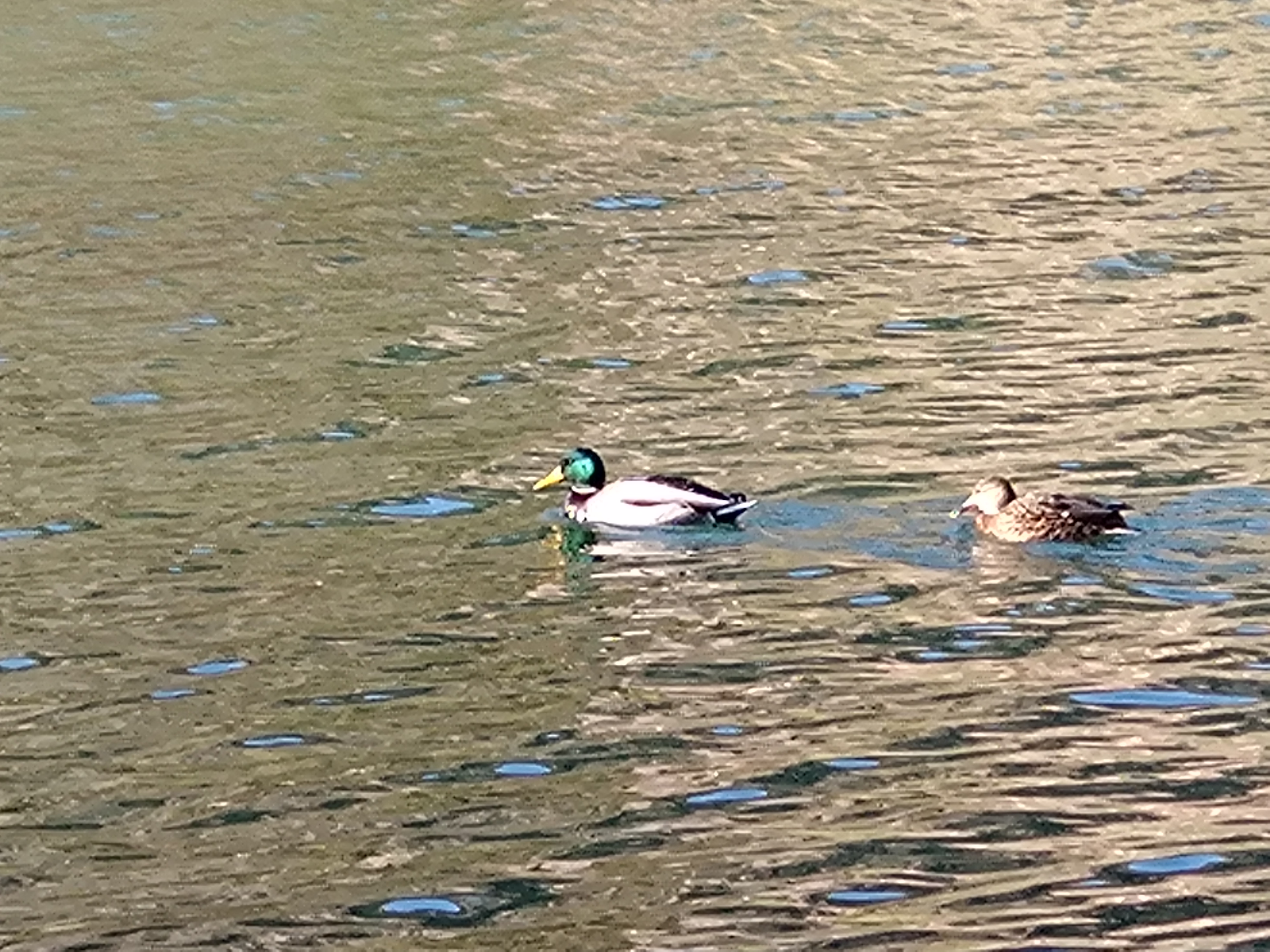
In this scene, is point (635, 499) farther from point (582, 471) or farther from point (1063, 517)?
point (1063, 517)

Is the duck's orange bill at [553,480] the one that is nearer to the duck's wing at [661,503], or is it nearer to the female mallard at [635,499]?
the female mallard at [635,499]

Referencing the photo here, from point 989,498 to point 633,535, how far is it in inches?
91.5

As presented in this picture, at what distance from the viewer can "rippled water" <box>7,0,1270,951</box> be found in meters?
11.1

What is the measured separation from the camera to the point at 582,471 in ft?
55.7

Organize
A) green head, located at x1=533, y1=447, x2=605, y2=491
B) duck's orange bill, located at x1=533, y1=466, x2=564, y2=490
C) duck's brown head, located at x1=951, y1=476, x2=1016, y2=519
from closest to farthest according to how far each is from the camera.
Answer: duck's brown head, located at x1=951, y1=476, x2=1016, y2=519
green head, located at x1=533, y1=447, x2=605, y2=491
duck's orange bill, located at x1=533, y1=466, x2=564, y2=490

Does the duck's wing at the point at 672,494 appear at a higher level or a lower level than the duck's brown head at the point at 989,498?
lower

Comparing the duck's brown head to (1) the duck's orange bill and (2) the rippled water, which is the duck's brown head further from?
(1) the duck's orange bill

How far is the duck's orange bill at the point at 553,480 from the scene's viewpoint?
674 inches

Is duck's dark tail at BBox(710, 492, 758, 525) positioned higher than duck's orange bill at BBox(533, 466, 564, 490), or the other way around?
duck's dark tail at BBox(710, 492, 758, 525)

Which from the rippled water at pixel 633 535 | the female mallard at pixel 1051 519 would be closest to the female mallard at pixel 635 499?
the rippled water at pixel 633 535

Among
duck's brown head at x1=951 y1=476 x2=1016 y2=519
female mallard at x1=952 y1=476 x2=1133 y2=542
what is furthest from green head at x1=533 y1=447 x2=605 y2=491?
female mallard at x1=952 y1=476 x2=1133 y2=542

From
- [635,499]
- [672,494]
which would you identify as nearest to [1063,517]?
[672,494]

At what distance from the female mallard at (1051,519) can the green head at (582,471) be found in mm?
2694

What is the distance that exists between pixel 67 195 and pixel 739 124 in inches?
327
